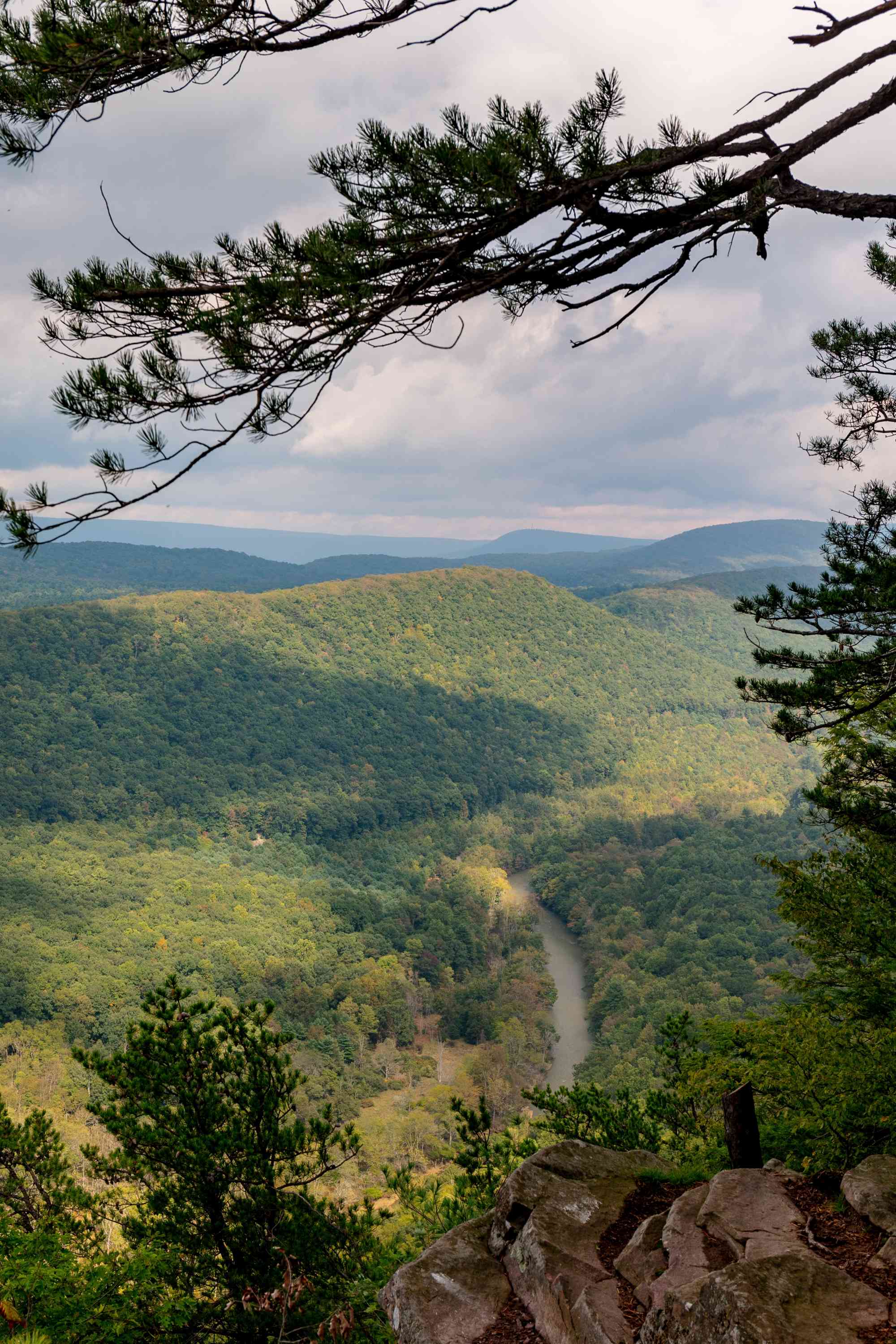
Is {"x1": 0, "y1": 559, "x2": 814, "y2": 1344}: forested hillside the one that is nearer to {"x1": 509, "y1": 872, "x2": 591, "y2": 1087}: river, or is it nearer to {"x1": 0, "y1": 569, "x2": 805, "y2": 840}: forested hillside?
{"x1": 0, "y1": 569, "x2": 805, "y2": 840}: forested hillside

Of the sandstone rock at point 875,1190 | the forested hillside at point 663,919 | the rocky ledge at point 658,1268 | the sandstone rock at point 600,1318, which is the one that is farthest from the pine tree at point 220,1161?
the forested hillside at point 663,919

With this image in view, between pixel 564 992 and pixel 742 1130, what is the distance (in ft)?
152

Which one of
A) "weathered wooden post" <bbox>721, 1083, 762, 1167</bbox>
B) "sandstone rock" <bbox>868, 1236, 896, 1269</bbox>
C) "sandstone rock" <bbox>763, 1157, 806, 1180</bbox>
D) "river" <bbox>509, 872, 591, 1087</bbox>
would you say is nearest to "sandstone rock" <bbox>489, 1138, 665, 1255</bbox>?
"weathered wooden post" <bbox>721, 1083, 762, 1167</bbox>

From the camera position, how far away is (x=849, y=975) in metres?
6.70

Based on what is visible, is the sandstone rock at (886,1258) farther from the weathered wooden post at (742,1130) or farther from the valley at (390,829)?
the valley at (390,829)

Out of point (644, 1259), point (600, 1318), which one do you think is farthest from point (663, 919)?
point (600, 1318)

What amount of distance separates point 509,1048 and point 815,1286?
131 ft

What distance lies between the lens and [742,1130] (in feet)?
17.0

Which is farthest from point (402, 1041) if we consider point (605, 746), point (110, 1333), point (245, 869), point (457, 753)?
point (605, 746)

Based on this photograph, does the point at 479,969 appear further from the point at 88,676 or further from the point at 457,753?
the point at 88,676

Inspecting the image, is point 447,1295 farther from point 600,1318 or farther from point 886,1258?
point 886,1258

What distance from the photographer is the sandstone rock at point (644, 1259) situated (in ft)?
13.0

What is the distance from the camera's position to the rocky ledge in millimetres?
3064

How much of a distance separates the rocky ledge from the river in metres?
32.7
